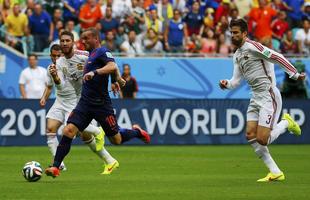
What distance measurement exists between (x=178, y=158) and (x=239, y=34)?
21.8 ft

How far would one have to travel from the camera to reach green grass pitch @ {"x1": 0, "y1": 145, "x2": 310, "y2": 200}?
12.5m

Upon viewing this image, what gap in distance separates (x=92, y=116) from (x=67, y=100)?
2.71m

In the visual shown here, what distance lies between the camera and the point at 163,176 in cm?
1565

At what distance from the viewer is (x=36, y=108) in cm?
2536

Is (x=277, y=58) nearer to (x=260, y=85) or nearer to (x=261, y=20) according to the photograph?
(x=260, y=85)

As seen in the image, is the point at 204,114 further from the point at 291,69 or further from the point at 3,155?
the point at 291,69

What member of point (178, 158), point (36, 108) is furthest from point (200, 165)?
point (36, 108)

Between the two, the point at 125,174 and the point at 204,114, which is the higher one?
the point at 125,174

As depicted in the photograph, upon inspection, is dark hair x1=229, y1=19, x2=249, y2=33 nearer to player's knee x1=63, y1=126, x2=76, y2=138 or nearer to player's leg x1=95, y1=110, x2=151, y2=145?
player's leg x1=95, y1=110, x2=151, y2=145

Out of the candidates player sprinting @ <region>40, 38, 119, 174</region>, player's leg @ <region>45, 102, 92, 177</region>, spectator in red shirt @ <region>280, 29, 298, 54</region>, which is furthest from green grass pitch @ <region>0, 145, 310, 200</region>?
spectator in red shirt @ <region>280, 29, 298, 54</region>

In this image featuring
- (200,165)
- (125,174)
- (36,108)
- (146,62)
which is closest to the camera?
(125,174)

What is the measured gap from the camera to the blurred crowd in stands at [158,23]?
2814cm

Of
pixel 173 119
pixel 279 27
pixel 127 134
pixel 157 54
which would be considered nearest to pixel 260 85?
pixel 127 134

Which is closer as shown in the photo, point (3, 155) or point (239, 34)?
point (239, 34)
